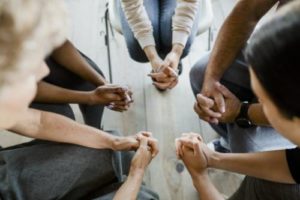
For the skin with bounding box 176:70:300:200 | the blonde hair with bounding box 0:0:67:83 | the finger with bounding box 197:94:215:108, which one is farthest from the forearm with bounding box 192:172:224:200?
the blonde hair with bounding box 0:0:67:83

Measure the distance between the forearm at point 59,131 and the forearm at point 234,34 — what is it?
0.45 metres

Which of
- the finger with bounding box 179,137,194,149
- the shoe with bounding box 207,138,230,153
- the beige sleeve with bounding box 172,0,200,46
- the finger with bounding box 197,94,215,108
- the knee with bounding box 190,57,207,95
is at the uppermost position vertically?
the beige sleeve with bounding box 172,0,200,46

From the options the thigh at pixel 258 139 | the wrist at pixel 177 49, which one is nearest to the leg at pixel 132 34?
the wrist at pixel 177 49

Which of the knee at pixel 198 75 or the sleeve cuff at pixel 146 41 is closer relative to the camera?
the knee at pixel 198 75

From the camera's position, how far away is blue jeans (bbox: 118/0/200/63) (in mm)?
1766

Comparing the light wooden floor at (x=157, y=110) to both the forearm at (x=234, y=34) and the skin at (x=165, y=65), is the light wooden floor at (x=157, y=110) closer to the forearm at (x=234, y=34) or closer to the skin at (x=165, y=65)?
the skin at (x=165, y=65)

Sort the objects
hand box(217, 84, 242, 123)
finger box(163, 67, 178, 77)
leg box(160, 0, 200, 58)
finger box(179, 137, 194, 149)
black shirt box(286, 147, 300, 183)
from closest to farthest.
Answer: black shirt box(286, 147, 300, 183) < finger box(179, 137, 194, 149) < hand box(217, 84, 242, 123) < finger box(163, 67, 178, 77) < leg box(160, 0, 200, 58)

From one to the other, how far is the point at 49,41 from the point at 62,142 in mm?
621

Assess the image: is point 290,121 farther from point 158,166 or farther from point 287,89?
point 158,166

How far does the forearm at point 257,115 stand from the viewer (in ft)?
4.35

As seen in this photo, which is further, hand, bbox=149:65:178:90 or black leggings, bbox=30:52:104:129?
hand, bbox=149:65:178:90

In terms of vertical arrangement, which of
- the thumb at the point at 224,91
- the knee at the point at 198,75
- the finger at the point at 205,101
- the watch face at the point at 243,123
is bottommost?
the watch face at the point at 243,123

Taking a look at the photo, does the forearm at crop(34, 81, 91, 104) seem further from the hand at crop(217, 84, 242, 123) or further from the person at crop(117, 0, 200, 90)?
the hand at crop(217, 84, 242, 123)

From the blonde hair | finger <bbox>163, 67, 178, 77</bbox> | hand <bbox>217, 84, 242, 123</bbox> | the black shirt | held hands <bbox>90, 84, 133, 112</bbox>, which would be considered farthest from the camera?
finger <bbox>163, 67, 178, 77</bbox>
